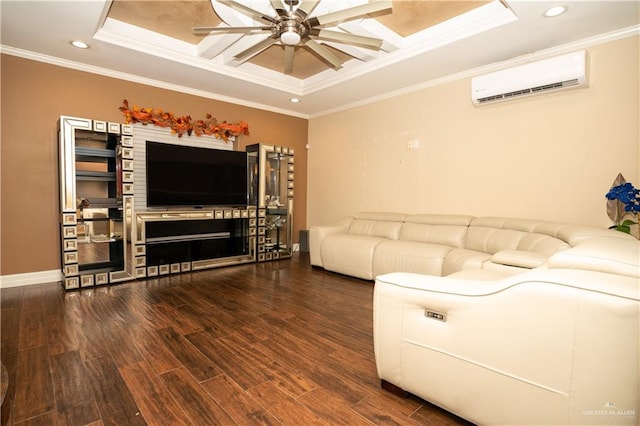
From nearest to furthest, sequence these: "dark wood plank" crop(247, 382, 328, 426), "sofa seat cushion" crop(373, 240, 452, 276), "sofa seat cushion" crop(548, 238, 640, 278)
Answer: "sofa seat cushion" crop(548, 238, 640, 278), "dark wood plank" crop(247, 382, 328, 426), "sofa seat cushion" crop(373, 240, 452, 276)

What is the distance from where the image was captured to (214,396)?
5.43 ft

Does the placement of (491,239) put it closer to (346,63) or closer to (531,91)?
(531,91)

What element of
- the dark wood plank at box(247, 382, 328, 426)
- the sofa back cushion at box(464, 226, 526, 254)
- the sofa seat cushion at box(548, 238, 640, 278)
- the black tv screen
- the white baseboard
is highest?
the black tv screen

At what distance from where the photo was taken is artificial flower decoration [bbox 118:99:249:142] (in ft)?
13.4

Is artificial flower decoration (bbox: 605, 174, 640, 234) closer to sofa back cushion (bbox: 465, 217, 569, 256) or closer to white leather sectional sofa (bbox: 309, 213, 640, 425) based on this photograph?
sofa back cushion (bbox: 465, 217, 569, 256)

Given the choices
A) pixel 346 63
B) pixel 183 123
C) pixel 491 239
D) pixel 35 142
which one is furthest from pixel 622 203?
pixel 35 142

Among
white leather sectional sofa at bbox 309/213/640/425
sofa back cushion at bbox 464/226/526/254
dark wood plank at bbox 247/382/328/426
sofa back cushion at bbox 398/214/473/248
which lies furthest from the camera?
sofa back cushion at bbox 398/214/473/248

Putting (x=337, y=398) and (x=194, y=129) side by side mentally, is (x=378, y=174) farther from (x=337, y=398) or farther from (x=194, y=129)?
(x=337, y=398)

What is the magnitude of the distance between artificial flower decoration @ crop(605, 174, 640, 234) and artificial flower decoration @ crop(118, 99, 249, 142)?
459 cm

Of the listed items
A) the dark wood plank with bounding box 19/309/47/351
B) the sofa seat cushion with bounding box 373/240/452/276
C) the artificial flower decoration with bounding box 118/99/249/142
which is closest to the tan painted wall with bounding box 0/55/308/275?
the artificial flower decoration with bounding box 118/99/249/142

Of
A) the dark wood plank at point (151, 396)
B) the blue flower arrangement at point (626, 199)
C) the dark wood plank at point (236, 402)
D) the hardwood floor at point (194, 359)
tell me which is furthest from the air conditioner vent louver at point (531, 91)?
the dark wood plank at point (151, 396)

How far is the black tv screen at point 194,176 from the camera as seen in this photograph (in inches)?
161

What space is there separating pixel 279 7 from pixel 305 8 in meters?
0.18

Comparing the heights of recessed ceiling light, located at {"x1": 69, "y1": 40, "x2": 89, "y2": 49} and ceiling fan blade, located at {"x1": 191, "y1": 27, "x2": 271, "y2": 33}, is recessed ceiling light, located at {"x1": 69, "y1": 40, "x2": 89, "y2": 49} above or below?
above
